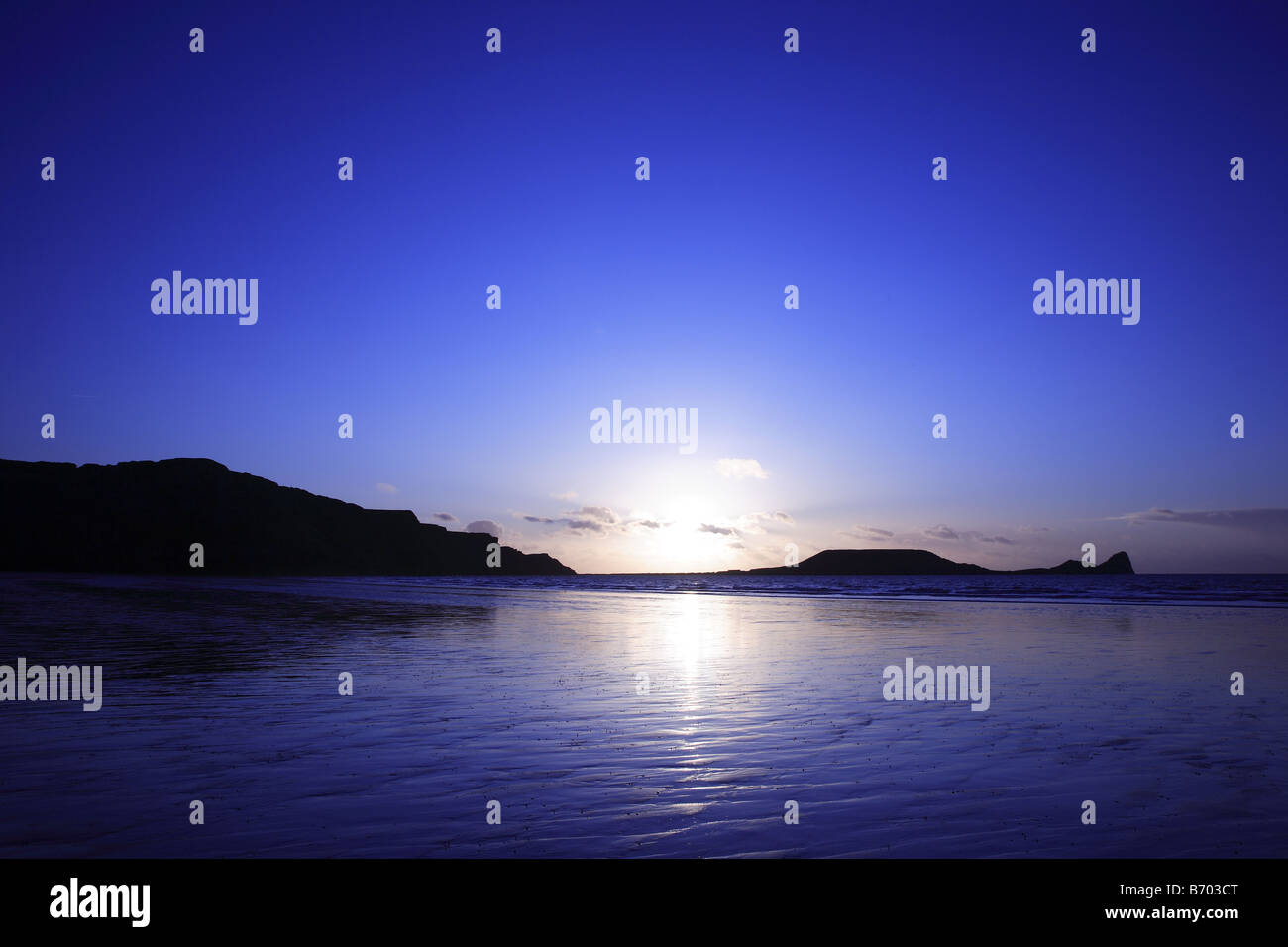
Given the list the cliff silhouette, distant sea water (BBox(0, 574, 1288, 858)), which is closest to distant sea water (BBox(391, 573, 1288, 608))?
distant sea water (BBox(0, 574, 1288, 858))

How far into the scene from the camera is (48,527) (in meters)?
173

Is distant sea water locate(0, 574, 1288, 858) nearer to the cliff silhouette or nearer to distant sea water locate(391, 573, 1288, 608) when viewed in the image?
distant sea water locate(391, 573, 1288, 608)

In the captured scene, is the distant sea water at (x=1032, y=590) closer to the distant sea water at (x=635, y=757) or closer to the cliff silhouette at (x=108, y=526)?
the distant sea water at (x=635, y=757)

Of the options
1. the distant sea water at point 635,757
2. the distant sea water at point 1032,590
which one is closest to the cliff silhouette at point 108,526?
the distant sea water at point 1032,590

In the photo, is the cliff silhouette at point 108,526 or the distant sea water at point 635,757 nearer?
the distant sea water at point 635,757

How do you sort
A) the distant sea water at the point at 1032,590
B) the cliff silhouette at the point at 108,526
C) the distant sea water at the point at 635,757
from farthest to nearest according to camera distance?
1. the cliff silhouette at the point at 108,526
2. the distant sea water at the point at 1032,590
3. the distant sea water at the point at 635,757

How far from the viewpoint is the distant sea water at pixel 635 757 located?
671 cm

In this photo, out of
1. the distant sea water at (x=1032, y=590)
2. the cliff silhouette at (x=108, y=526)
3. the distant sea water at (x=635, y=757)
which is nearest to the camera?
the distant sea water at (x=635, y=757)

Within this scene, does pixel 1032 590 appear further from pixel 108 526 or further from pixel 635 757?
pixel 108 526

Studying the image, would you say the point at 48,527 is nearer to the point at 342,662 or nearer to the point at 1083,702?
the point at 342,662

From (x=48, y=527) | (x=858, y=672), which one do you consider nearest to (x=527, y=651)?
(x=858, y=672)

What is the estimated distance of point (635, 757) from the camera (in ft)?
31.4

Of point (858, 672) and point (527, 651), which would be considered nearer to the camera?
point (858, 672)
